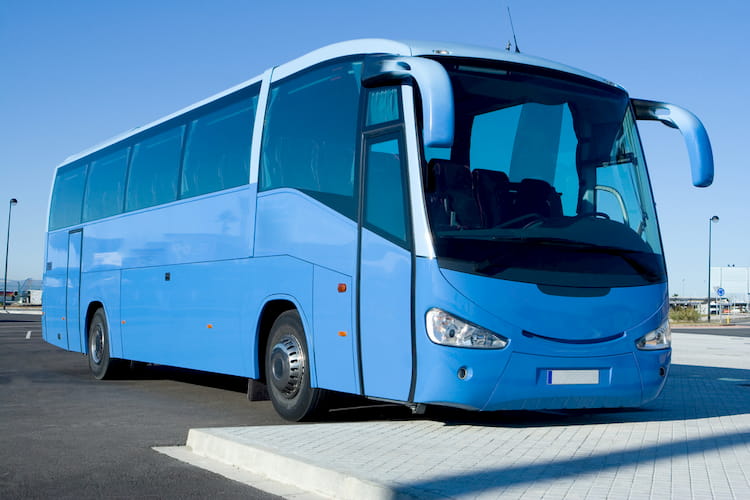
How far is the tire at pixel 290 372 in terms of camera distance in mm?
9352

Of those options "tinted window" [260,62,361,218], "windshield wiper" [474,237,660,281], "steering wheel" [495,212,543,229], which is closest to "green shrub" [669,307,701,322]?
"tinted window" [260,62,361,218]

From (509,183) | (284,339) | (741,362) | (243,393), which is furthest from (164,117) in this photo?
(741,362)

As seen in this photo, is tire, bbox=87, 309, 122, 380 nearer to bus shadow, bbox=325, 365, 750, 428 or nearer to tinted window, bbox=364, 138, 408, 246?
bus shadow, bbox=325, 365, 750, 428

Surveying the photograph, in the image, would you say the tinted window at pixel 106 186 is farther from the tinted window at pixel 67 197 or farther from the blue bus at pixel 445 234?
the blue bus at pixel 445 234

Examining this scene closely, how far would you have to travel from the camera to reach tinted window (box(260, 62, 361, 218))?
8.87 m

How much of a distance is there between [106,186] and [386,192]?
8.59 meters

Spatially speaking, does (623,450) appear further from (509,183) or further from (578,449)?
(509,183)

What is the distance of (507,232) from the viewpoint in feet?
25.8

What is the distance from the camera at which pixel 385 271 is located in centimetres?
811

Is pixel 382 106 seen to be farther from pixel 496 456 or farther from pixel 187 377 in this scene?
pixel 187 377

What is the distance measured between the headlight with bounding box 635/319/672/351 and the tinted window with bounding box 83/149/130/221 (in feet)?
29.9

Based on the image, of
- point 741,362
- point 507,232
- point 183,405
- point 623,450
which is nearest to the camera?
point 623,450

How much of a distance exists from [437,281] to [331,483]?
213 centimetres

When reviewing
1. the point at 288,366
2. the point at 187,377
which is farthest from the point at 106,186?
the point at 288,366
